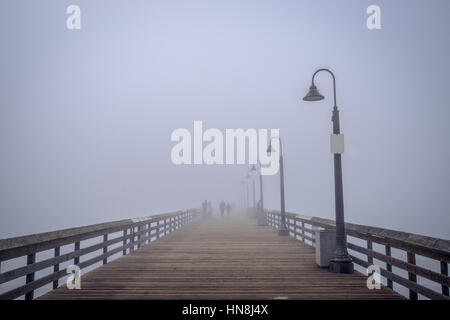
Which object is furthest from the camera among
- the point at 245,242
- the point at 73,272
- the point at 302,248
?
the point at 245,242

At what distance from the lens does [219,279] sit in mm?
7652

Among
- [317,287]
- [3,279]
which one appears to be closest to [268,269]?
[317,287]

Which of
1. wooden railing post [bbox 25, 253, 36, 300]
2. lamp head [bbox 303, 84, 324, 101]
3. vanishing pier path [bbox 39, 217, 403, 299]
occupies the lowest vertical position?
vanishing pier path [bbox 39, 217, 403, 299]

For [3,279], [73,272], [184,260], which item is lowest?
[184,260]

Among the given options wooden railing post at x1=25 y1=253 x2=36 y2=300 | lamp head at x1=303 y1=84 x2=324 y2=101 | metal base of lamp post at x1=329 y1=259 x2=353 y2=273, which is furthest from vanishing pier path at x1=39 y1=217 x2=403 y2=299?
lamp head at x1=303 y1=84 x2=324 y2=101

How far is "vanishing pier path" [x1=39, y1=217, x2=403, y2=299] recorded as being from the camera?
6418 millimetres

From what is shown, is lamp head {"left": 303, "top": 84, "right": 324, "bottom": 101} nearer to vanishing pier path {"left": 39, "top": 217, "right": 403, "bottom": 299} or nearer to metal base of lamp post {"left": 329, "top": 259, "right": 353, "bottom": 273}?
metal base of lamp post {"left": 329, "top": 259, "right": 353, "bottom": 273}

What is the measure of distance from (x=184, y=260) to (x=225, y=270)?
202cm

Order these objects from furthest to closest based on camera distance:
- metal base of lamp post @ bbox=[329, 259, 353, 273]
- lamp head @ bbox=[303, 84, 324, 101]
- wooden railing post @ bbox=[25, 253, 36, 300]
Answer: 1. lamp head @ bbox=[303, 84, 324, 101]
2. metal base of lamp post @ bbox=[329, 259, 353, 273]
3. wooden railing post @ bbox=[25, 253, 36, 300]

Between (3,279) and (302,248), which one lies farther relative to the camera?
(302,248)

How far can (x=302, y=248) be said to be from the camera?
1249cm

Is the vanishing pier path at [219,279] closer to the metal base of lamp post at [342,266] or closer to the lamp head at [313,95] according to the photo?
the metal base of lamp post at [342,266]

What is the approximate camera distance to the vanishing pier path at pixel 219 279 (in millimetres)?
6418
